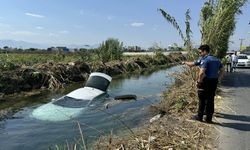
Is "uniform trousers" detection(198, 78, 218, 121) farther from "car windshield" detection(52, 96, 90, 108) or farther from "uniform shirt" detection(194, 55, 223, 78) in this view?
"car windshield" detection(52, 96, 90, 108)

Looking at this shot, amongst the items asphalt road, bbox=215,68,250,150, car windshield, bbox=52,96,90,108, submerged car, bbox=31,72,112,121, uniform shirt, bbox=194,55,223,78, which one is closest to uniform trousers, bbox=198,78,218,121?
uniform shirt, bbox=194,55,223,78

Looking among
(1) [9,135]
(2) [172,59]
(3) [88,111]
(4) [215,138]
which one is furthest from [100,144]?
(2) [172,59]

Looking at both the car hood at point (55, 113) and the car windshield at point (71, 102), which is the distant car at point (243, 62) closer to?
the car windshield at point (71, 102)

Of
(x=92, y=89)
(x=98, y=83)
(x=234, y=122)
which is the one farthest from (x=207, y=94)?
(x=98, y=83)

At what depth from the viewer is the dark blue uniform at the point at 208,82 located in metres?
10.4

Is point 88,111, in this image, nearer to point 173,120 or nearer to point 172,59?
point 173,120

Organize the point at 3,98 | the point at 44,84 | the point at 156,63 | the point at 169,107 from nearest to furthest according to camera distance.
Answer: the point at 169,107
the point at 3,98
the point at 44,84
the point at 156,63

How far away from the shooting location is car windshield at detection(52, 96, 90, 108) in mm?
16619

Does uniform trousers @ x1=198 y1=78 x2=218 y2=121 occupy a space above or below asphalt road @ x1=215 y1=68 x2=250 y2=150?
above

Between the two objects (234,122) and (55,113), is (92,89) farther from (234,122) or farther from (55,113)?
(234,122)

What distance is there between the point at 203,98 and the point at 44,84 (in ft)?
56.2

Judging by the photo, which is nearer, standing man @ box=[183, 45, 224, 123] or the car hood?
standing man @ box=[183, 45, 224, 123]

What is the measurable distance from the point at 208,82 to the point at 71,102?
Answer: 823 centimetres

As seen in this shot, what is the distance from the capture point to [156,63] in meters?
53.8
